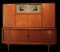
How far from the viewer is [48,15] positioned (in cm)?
524

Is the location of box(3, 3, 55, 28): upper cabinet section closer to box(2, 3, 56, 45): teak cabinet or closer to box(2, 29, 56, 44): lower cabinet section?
box(2, 3, 56, 45): teak cabinet

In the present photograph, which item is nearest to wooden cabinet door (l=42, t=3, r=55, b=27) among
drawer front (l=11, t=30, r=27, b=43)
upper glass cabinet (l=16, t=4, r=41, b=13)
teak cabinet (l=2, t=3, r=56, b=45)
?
teak cabinet (l=2, t=3, r=56, b=45)

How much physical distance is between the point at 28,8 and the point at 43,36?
1.09 metres

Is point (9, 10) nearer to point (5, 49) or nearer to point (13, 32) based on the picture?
point (13, 32)

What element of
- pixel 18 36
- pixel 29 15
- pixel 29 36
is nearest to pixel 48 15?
pixel 29 15

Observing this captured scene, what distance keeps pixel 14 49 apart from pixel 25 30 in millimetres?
865

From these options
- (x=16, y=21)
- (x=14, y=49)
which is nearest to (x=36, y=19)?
(x=16, y=21)

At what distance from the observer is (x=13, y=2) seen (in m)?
4.89

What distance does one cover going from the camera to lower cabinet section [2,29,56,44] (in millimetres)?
5148

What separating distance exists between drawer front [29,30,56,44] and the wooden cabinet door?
27cm

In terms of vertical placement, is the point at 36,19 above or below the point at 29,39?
above

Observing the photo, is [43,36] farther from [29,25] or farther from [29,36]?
[29,25]

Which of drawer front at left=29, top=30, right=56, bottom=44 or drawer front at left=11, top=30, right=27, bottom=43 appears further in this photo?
drawer front at left=11, top=30, right=27, bottom=43

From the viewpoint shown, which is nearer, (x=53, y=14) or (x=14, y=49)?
(x=53, y=14)
